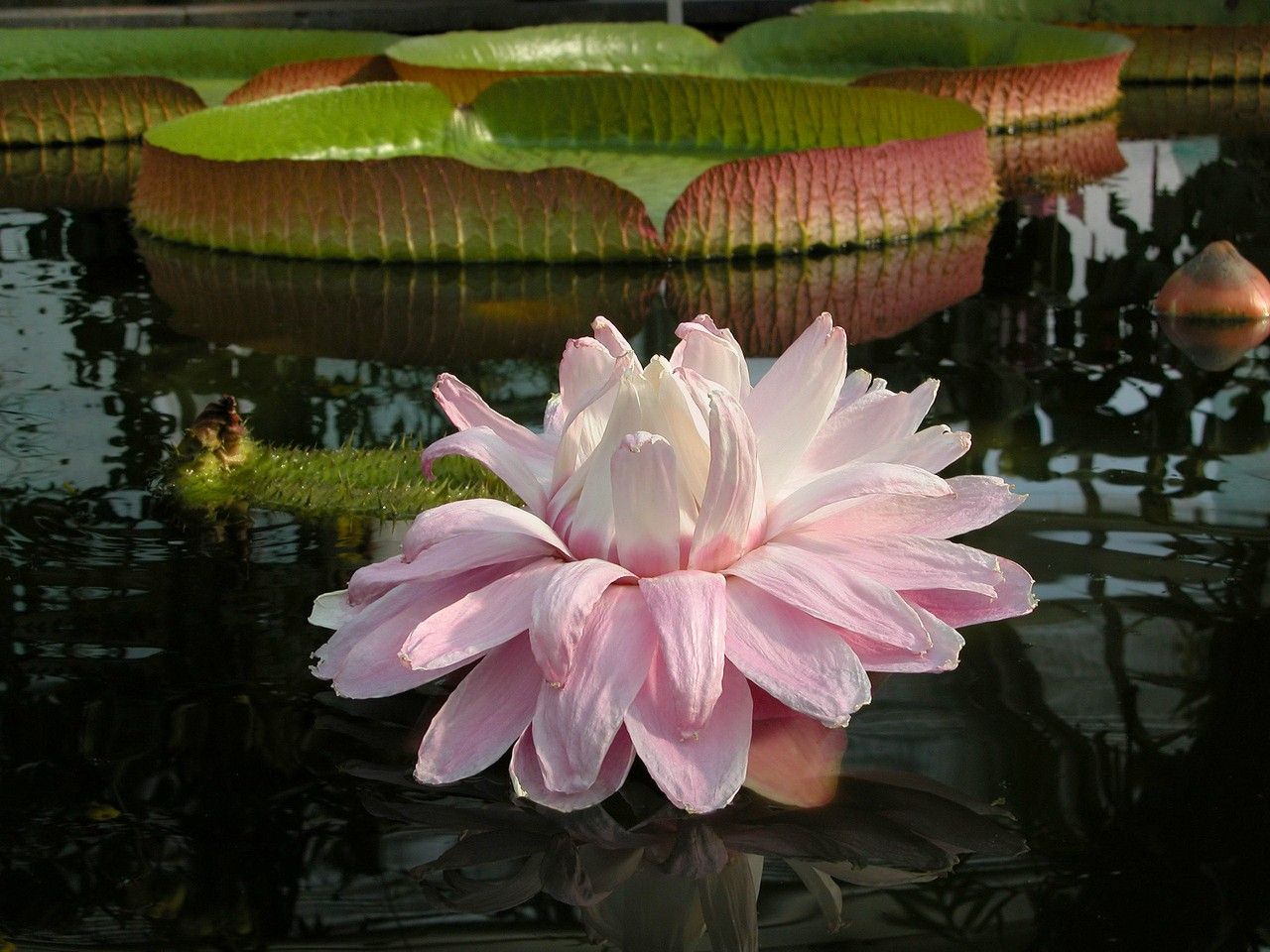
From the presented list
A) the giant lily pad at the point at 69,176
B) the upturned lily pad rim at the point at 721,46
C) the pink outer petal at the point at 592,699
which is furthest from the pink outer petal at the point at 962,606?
the upturned lily pad rim at the point at 721,46

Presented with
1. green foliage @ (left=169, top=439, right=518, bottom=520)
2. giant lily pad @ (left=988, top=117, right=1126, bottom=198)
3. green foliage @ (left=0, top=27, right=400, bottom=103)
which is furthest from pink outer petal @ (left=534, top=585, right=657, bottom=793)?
green foliage @ (left=0, top=27, right=400, bottom=103)

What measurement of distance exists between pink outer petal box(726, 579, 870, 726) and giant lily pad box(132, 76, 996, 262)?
1789mm

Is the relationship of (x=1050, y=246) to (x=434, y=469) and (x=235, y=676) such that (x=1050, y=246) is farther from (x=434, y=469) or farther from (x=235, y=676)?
(x=235, y=676)

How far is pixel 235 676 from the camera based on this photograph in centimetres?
107

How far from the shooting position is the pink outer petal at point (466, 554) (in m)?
0.93

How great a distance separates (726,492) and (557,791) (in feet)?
0.66

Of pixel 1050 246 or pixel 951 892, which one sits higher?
pixel 1050 246

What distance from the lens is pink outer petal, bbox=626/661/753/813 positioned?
0.83m

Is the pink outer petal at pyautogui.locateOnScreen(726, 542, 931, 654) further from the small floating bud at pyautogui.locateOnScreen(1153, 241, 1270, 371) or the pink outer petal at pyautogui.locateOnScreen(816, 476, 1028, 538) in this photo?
the small floating bud at pyautogui.locateOnScreen(1153, 241, 1270, 371)

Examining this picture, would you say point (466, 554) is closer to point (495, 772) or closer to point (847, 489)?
point (495, 772)

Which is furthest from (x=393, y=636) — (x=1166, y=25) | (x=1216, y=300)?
(x=1166, y=25)

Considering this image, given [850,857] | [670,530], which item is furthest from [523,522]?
[850,857]

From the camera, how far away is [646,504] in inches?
34.8

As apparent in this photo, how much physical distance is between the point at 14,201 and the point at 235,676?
2807 millimetres
